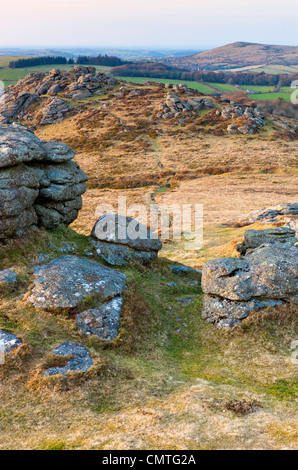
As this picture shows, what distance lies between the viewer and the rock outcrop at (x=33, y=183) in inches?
835

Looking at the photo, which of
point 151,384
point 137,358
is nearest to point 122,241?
point 137,358

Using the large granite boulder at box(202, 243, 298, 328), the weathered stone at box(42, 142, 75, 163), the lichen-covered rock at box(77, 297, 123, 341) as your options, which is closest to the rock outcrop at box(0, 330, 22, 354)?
the lichen-covered rock at box(77, 297, 123, 341)

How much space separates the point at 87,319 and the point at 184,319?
6.41 metres

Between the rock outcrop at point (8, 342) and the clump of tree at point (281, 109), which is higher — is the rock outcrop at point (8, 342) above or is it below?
below

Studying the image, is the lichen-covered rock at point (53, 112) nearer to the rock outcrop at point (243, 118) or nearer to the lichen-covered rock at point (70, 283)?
the rock outcrop at point (243, 118)

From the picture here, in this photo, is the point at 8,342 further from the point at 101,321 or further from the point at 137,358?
the point at 137,358

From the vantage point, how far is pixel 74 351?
14.7 metres

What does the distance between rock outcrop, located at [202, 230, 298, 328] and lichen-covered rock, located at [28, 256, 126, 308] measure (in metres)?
5.49

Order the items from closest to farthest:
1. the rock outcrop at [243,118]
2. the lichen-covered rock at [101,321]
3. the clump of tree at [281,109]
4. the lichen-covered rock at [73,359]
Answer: the lichen-covered rock at [73,359]
the lichen-covered rock at [101,321]
the rock outcrop at [243,118]
the clump of tree at [281,109]

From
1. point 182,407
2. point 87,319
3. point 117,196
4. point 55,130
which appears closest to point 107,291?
point 87,319

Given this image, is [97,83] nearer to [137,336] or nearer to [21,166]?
[21,166]

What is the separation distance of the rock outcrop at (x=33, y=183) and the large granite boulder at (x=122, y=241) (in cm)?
354

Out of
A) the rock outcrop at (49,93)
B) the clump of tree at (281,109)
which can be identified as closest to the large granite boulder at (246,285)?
the rock outcrop at (49,93)

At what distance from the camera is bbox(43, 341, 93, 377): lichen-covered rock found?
13.5 meters
